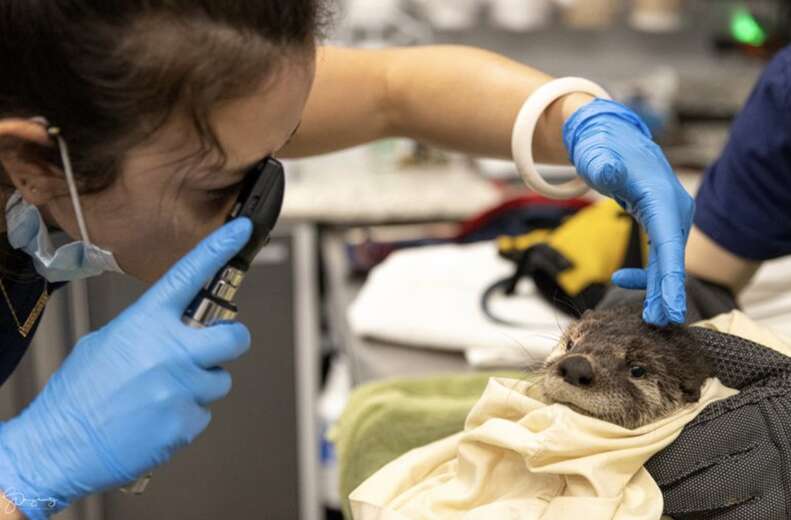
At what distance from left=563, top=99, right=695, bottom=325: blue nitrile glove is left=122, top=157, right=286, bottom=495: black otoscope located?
1.08 feet

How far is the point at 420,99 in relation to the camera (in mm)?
1173

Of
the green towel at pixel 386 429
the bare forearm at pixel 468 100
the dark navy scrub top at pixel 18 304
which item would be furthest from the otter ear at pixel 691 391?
the dark navy scrub top at pixel 18 304

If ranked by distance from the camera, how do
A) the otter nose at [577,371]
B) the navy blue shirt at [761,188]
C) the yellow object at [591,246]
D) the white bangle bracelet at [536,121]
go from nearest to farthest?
1. the otter nose at [577,371]
2. the white bangle bracelet at [536,121]
3. the navy blue shirt at [761,188]
4. the yellow object at [591,246]

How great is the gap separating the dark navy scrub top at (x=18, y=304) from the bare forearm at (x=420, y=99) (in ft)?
1.19

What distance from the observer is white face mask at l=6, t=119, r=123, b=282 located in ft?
2.67

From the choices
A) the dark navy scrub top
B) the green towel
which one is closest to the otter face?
the green towel

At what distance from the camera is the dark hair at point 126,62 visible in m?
0.65

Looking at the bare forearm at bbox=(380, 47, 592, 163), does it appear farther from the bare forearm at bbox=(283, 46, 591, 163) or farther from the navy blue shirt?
the navy blue shirt

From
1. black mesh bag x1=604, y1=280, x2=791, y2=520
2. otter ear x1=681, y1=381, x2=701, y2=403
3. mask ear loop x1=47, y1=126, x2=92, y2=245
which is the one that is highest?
mask ear loop x1=47, y1=126, x2=92, y2=245

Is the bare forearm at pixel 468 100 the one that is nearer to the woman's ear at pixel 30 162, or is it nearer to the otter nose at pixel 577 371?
the otter nose at pixel 577 371

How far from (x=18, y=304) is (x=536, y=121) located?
61cm

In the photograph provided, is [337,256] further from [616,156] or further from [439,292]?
[616,156]

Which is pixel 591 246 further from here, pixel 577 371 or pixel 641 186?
pixel 577 371

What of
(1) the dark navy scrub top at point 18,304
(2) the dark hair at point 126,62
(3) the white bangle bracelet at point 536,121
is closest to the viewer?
(2) the dark hair at point 126,62
